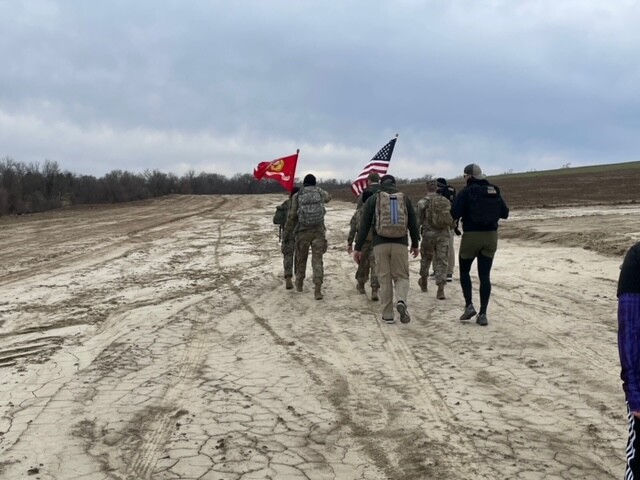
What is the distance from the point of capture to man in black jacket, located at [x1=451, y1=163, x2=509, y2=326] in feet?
22.4

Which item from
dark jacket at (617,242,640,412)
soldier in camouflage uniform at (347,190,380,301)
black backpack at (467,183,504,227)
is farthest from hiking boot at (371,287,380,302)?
dark jacket at (617,242,640,412)

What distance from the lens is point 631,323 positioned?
7.16 feet

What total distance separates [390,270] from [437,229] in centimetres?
200

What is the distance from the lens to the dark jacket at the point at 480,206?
6.83m

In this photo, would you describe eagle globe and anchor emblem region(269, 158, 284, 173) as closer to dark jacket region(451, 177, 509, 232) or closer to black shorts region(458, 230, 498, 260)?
dark jacket region(451, 177, 509, 232)

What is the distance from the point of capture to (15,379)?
5.25 metres

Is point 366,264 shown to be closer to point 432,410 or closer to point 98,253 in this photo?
point 432,410

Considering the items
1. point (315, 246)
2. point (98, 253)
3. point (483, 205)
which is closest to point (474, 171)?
point (483, 205)

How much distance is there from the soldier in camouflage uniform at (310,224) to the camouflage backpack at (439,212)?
5.62 feet

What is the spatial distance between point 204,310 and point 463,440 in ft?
16.7

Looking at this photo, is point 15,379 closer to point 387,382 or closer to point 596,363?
point 387,382

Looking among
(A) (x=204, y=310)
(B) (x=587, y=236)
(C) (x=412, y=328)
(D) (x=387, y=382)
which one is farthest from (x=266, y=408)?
(B) (x=587, y=236)

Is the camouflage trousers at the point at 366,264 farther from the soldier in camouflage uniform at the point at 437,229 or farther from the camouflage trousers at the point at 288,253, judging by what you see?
the camouflage trousers at the point at 288,253

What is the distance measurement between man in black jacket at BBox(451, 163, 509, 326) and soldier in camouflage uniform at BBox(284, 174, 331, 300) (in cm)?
272
